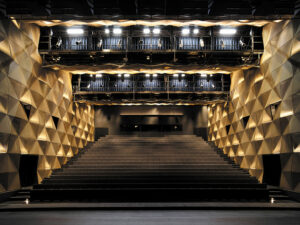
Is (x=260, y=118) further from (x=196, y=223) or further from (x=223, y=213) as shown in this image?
(x=196, y=223)

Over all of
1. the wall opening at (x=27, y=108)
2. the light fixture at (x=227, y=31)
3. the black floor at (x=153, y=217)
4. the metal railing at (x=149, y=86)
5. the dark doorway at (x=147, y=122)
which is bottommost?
the black floor at (x=153, y=217)

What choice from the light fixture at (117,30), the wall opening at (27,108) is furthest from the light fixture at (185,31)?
the wall opening at (27,108)

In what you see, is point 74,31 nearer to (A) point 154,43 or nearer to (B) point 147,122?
(A) point 154,43

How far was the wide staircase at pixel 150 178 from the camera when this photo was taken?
33.2 feet

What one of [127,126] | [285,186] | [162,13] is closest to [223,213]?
[285,186]

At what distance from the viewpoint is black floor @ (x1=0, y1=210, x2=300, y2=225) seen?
6719 millimetres

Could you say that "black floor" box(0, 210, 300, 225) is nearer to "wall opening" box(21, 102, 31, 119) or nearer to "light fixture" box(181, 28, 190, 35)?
"wall opening" box(21, 102, 31, 119)

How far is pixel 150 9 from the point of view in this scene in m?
9.66

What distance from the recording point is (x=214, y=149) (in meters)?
17.2

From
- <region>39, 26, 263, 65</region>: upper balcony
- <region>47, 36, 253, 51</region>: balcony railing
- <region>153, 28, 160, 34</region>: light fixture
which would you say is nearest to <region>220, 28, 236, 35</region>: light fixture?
<region>39, 26, 263, 65</region>: upper balcony

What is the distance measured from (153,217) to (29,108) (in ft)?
24.4

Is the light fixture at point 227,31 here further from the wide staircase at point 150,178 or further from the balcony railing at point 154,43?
the wide staircase at point 150,178

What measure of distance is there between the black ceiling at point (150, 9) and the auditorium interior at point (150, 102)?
0.14 ft

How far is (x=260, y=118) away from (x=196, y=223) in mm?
7525
